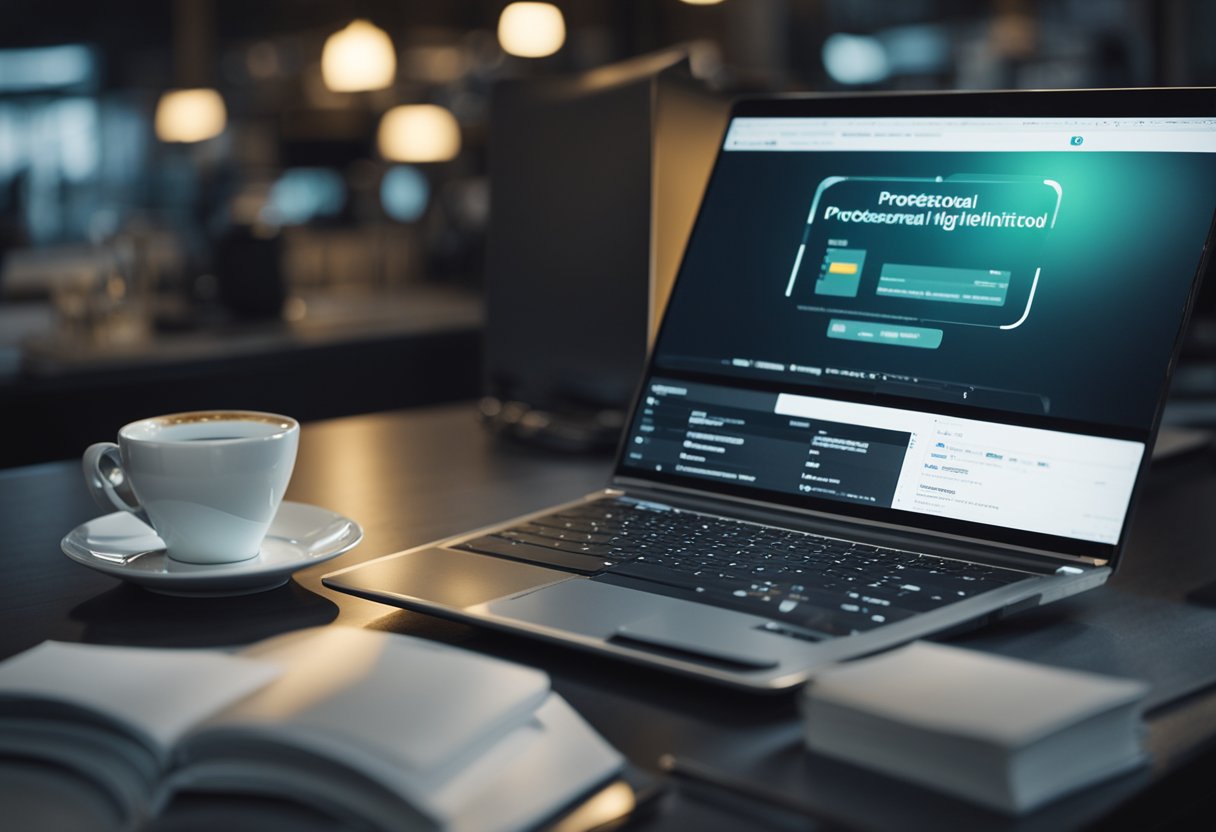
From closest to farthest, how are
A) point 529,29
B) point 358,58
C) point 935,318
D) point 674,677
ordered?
point 674,677 → point 935,318 → point 529,29 → point 358,58

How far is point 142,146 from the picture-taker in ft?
25.4

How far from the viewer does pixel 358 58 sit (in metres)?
3.95

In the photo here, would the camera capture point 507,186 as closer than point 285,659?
No

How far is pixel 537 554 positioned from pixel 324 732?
0.33m

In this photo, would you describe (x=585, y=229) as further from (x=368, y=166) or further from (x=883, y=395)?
(x=368, y=166)

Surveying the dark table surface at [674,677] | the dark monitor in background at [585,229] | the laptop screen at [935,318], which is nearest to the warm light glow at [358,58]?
the dark monitor in background at [585,229]

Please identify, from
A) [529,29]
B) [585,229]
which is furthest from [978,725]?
[529,29]

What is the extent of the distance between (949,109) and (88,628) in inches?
25.5

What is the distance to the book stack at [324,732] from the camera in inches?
18.1

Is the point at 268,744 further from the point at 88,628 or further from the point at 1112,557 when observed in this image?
the point at 1112,557

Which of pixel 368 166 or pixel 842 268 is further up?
pixel 368 166

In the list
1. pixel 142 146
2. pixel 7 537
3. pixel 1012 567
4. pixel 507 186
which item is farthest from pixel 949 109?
pixel 142 146

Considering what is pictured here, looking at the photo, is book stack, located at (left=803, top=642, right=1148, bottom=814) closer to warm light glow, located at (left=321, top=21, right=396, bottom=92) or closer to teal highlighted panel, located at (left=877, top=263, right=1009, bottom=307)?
teal highlighted panel, located at (left=877, top=263, right=1009, bottom=307)

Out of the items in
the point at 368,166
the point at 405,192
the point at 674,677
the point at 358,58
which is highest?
the point at 358,58
